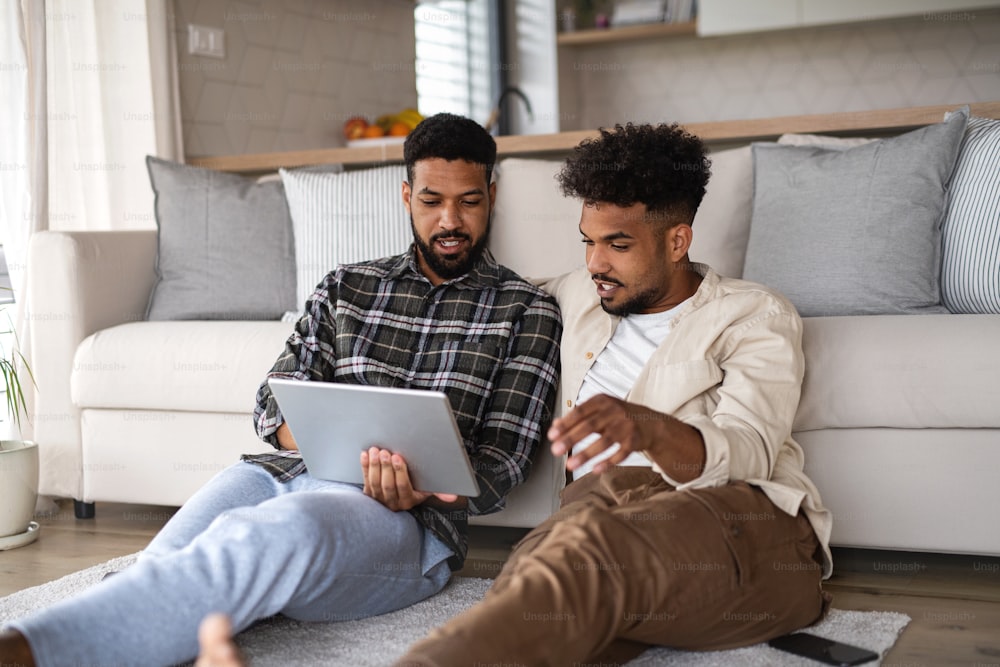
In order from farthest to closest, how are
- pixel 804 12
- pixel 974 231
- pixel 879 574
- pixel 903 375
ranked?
pixel 804 12 < pixel 974 231 < pixel 879 574 < pixel 903 375

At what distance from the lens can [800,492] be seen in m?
1.64

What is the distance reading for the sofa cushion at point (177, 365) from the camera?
8.50ft

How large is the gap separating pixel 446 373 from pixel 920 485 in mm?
916

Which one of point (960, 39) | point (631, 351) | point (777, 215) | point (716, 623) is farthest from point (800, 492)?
point (960, 39)

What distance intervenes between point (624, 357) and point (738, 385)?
0.83 ft

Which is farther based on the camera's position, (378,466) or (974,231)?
(974,231)

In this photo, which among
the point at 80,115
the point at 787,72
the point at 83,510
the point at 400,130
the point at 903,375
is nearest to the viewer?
the point at 903,375

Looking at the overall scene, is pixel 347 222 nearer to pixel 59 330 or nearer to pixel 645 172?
pixel 59 330

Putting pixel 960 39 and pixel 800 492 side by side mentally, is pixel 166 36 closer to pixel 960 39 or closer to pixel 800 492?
pixel 800 492

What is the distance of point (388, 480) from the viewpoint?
175cm

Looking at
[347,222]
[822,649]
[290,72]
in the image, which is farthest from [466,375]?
[290,72]

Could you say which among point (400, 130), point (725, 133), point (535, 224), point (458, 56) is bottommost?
point (535, 224)

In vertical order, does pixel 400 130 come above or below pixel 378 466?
above

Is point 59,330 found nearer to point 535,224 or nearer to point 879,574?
point 535,224
